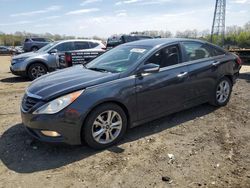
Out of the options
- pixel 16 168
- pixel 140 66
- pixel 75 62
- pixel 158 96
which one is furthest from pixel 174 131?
pixel 75 62

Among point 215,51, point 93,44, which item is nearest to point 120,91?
point 215,51

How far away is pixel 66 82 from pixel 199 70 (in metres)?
2.63

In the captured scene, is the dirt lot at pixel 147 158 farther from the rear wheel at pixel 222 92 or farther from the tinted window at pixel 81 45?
the tinted window at pixel 81 45

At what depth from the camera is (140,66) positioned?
443cm

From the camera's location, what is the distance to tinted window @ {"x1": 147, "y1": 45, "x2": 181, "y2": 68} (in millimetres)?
4738

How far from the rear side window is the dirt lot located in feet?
4.05

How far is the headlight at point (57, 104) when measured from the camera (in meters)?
3.77

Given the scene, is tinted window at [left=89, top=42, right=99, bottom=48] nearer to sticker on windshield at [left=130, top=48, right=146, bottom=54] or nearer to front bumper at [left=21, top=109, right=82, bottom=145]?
sticker on windshield at [left=130, top=48, right=146, bottom=54]

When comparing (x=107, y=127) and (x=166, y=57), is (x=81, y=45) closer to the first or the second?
(x=166, y=57)

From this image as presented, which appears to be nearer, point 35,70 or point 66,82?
point 66,82

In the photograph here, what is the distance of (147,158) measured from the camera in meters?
3.86

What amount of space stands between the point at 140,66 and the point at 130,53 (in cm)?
60


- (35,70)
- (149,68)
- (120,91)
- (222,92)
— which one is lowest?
→ (222,92)

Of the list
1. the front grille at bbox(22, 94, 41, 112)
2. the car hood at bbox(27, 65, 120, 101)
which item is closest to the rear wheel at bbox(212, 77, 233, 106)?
the car hood at bbox(27, 65, 120, 101)
